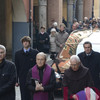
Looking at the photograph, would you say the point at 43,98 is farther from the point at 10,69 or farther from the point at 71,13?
the point at 71,13

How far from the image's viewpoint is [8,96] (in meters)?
7.12

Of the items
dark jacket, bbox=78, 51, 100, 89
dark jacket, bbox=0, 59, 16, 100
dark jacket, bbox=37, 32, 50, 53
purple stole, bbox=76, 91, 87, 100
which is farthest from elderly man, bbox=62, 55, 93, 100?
dark jacket, bbox=37, 32, 50, 53

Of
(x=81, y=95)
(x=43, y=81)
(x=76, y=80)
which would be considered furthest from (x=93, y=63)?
(x=81, y=95)

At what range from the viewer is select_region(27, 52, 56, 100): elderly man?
7.16 meters

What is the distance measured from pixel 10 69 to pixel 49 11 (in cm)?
1921

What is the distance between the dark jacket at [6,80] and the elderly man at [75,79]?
95 cm

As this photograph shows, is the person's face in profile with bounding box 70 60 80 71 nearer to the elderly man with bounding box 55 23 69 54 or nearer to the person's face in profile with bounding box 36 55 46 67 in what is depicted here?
the person's face in profile with bounding box 36 55 46 67

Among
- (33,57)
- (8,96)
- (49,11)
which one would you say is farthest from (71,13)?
(8,96)

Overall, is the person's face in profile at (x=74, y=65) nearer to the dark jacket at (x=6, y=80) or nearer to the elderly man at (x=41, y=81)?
the elderly man at (x=41, y=81)

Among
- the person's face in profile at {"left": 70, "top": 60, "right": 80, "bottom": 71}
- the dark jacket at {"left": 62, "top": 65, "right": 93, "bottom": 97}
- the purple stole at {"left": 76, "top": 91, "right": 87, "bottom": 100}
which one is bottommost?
the purple stole at {"left": 76, "top": 91, "right": 87, "bottom": 100}

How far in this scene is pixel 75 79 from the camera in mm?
6785

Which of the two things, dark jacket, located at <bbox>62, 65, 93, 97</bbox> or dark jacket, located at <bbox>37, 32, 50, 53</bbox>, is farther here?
dark jacket, located at <bbox>37, 32, 50, 53</bbox>

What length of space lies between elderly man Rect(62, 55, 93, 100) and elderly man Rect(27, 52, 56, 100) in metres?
0.44

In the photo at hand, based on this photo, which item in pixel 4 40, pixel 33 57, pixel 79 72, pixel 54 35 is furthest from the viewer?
pixel 4 40
